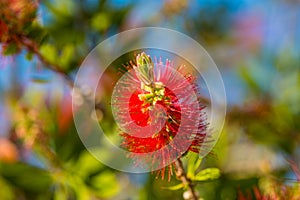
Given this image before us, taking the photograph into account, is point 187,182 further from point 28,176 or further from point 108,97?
point 28,176


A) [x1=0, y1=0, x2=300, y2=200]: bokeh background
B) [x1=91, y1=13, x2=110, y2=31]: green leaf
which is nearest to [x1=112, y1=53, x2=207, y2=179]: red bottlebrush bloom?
[x1=0, y1=0, x2=300, y2=200]: bokeh background

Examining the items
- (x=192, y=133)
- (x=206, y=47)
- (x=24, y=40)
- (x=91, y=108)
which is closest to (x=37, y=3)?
(x=24, y=40)

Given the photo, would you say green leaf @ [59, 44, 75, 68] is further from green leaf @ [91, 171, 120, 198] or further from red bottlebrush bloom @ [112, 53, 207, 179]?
red bottlebrush bloom @ [112, 53, 207, 179]

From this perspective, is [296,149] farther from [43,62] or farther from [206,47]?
[43,62]

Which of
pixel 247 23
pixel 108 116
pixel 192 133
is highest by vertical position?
pixel 247 23

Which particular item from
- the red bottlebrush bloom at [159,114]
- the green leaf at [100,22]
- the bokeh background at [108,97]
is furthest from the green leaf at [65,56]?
the red bottlebrush bloom at [159,114]

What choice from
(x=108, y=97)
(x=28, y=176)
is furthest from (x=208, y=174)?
(x=28, y=176)

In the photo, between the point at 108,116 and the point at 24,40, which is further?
the point at 108,116

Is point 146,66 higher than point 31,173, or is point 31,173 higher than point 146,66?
point 31,173
